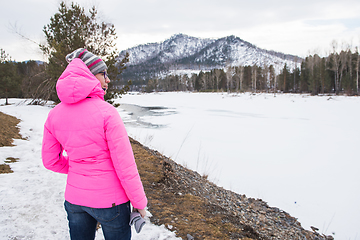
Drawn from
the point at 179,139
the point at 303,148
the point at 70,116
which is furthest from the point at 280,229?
the point at 179,139

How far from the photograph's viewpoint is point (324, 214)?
4902 mm

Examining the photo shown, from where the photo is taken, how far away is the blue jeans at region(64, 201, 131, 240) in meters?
1.38

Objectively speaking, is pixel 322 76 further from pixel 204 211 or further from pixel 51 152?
pixel 51 152

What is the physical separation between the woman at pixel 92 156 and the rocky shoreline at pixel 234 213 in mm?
1694

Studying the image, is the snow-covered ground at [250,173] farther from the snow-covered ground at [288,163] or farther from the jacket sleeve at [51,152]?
the jacket sleeve at [51,152]

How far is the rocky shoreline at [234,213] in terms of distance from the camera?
3.14 m

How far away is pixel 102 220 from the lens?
1377 mm

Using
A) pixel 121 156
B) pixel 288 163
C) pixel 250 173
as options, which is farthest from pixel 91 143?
pixel 288 163

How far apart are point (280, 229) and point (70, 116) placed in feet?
13.5

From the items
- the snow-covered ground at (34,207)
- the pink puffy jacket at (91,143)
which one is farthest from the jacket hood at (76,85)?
the snow-covered ground at (34,207)

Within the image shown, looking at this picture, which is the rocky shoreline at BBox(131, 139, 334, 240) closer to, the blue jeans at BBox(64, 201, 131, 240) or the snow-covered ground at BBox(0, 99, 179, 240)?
the snow-covered ground at BBox(0, 99, 179, 240)

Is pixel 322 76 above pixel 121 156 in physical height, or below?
above

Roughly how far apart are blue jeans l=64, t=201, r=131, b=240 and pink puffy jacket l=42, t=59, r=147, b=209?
0.16 feet

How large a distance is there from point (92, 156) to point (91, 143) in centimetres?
9
